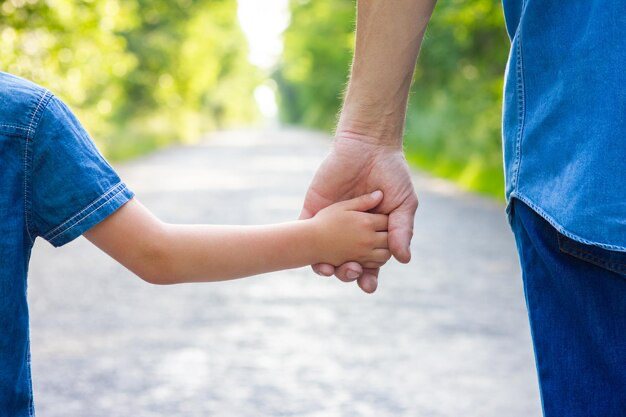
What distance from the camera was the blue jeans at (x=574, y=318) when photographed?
129cm

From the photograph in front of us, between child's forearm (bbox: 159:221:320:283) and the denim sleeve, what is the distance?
179 millimetres

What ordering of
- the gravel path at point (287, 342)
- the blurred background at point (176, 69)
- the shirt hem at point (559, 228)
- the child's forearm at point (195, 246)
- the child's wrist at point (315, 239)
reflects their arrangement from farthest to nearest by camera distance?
the blurred background at point (176, 69), the gravel path at point (287, 342), the child's wrist at point (315, 239), the child's forearm at point (195, 246), the shirt hem at point (559, 228)

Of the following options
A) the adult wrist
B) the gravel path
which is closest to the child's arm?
the adult wrist

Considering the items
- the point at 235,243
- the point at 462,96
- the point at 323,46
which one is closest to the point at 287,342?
the point at 235,243

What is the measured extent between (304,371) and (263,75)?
92232 mm

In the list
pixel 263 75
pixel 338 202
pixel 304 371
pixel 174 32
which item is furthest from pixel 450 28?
pixel 263 75

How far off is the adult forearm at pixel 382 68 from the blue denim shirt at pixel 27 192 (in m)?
0.56

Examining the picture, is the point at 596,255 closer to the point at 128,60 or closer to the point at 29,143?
the point at 29,143

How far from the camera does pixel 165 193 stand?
1198 centimetres

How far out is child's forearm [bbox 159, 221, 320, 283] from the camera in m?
1.63

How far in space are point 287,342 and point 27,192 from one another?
3286 millimetres

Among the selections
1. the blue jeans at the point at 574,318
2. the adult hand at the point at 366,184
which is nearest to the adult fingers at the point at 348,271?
the adult hand at the point at 366,184

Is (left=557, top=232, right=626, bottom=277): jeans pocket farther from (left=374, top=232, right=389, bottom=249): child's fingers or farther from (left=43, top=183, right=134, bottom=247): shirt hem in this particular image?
(left=43, top=183, right=134, bottom=247): shirt hem

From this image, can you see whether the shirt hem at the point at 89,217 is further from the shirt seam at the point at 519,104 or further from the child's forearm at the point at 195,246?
the shirt seam at the point at 519,104
